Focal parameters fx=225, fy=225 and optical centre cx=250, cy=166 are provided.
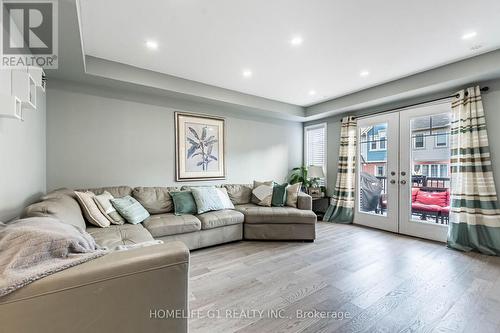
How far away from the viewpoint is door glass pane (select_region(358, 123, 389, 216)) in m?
4.14

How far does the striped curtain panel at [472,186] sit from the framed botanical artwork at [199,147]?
11.9 ft

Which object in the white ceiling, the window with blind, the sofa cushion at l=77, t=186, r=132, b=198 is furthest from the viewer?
the window with blind

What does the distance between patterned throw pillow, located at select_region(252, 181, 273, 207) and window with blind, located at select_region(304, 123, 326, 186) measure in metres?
1.71

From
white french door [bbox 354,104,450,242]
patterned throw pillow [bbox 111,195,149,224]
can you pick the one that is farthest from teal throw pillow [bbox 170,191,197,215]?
white french door [bbox 354,104,450,242]

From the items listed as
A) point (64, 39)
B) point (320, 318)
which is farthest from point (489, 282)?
point (64, 39)

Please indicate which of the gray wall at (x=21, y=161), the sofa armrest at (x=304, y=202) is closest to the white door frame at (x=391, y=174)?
the sofa armrest at (x=304, y=202)

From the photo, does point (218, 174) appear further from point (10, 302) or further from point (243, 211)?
point (10, 302)

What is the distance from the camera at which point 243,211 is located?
3619 mm

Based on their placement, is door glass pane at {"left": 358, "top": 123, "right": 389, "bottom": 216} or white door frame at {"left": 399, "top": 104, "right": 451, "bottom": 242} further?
door glass pane at {"left": 358, "top": 123, "right": 389, "bottom": 216}

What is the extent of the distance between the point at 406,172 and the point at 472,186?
2.82 feet

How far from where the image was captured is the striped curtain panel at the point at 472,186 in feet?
9.54

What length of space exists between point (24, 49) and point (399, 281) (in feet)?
13.8

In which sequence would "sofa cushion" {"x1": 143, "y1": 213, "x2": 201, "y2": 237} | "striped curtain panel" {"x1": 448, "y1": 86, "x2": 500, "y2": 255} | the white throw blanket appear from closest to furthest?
the white throw blanket, "sofa cushion" {"x1": 143, "y1": 213, "x2": 201, "y2": 237}, "striped curtain panel" {"x1": 448, "y1": 86, "x2": 500, "y2": 255}

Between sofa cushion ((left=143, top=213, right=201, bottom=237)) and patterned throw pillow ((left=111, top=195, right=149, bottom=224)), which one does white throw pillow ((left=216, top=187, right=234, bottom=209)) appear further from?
patterned throw pillow ((left=111, top=195, right=149, bottom=224))
